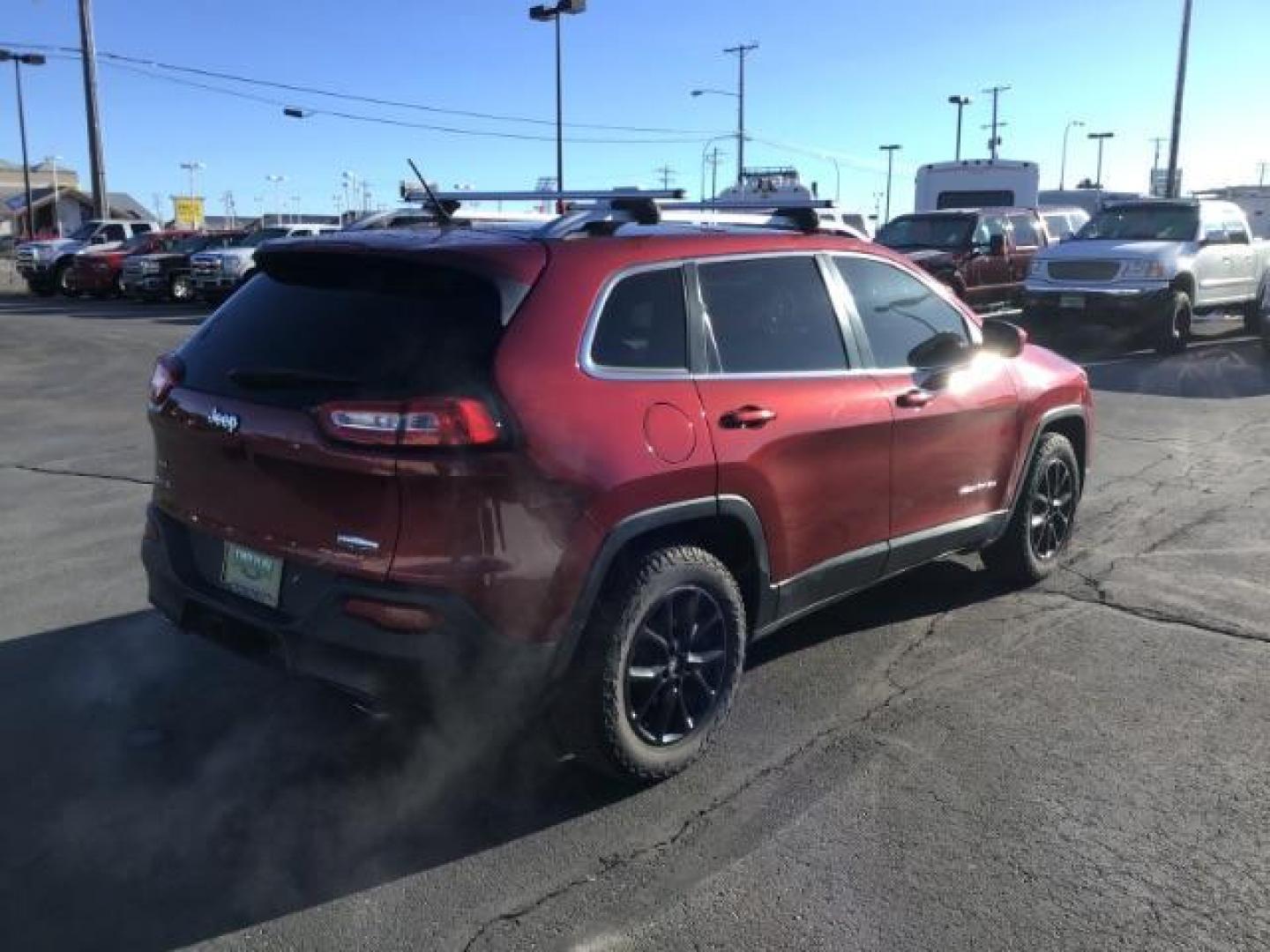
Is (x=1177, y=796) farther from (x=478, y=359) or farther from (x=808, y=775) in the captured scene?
(x=478, y=359)

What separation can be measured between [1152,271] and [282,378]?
14274 mm

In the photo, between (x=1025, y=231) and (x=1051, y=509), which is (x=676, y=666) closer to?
(x=1051, y=509)

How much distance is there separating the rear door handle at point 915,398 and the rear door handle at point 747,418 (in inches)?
32.3

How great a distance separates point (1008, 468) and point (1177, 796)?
185 centimetres

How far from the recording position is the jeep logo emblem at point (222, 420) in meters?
3.33

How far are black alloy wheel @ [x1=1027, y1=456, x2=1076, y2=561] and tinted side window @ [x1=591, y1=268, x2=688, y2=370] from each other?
249cm

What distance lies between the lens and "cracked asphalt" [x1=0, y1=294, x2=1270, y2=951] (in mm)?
2914

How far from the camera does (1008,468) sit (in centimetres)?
506

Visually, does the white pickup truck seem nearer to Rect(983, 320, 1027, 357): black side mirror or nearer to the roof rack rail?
Rect(983, 320, 1027, 357): black side mirror

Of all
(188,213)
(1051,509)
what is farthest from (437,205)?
(188,213)

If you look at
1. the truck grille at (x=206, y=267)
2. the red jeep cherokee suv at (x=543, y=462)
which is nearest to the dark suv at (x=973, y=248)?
the red jeep cherokee suv at (x=543, y=462)

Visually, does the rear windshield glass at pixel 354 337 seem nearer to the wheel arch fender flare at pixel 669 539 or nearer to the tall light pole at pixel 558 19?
the wheel arch fender flare at pixel 669 539

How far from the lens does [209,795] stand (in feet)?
11.4

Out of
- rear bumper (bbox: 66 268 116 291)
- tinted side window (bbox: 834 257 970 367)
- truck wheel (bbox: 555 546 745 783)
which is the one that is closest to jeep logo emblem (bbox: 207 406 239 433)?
truck wheel (bbox: 555 546 745 783)
